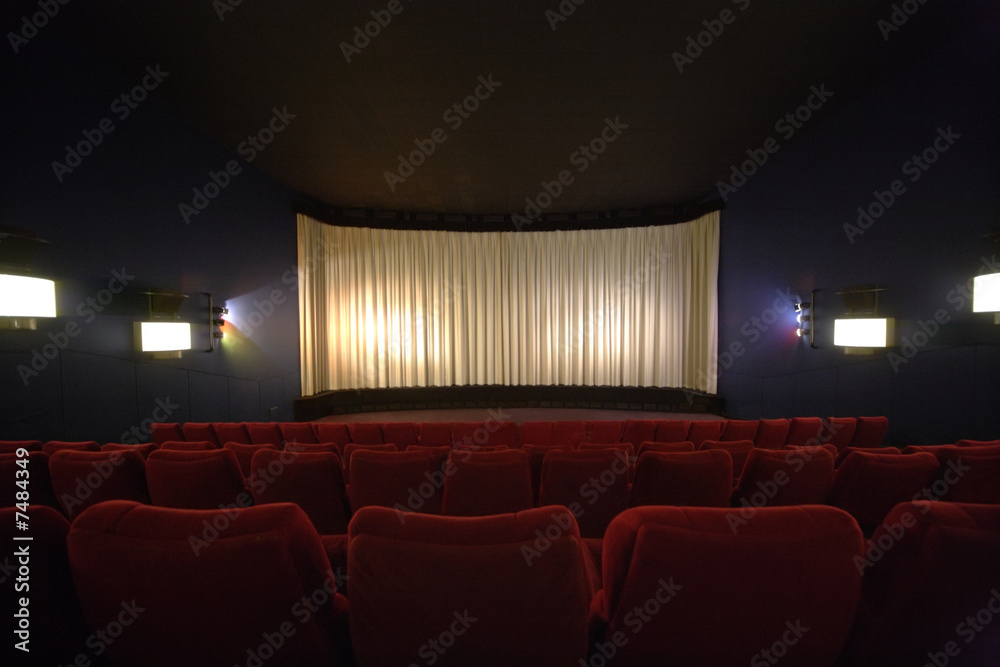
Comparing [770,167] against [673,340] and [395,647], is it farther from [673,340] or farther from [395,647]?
[395,647]

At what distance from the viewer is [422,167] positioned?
6844 millimetres

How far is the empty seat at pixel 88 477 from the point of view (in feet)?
7.12

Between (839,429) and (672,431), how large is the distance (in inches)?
59.1

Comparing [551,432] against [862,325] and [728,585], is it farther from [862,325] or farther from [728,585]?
[862,325]

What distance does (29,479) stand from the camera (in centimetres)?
222

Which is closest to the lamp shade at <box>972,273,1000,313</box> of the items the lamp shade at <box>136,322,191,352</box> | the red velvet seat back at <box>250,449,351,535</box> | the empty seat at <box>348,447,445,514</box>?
the empty seat at <box>348,447,445,514</box>

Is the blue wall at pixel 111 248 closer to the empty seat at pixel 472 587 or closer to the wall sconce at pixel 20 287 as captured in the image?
the wall sconce at pixel 20 287

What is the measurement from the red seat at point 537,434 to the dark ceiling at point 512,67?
416cm

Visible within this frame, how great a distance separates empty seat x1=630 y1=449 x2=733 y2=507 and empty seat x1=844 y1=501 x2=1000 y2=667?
91 cm

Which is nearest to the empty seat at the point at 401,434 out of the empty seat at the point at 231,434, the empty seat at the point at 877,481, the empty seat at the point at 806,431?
the empty seat at the point at 231,434

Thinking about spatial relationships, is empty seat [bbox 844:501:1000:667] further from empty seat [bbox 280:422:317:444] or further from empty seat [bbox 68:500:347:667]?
empty seat [bbox 280:422:317:444]

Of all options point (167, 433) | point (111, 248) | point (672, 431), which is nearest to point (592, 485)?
point (672, 431)

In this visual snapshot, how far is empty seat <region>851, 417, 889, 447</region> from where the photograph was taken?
3.71m

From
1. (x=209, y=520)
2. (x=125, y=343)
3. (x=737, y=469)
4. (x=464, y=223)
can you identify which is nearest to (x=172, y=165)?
(x=125, y=343)
